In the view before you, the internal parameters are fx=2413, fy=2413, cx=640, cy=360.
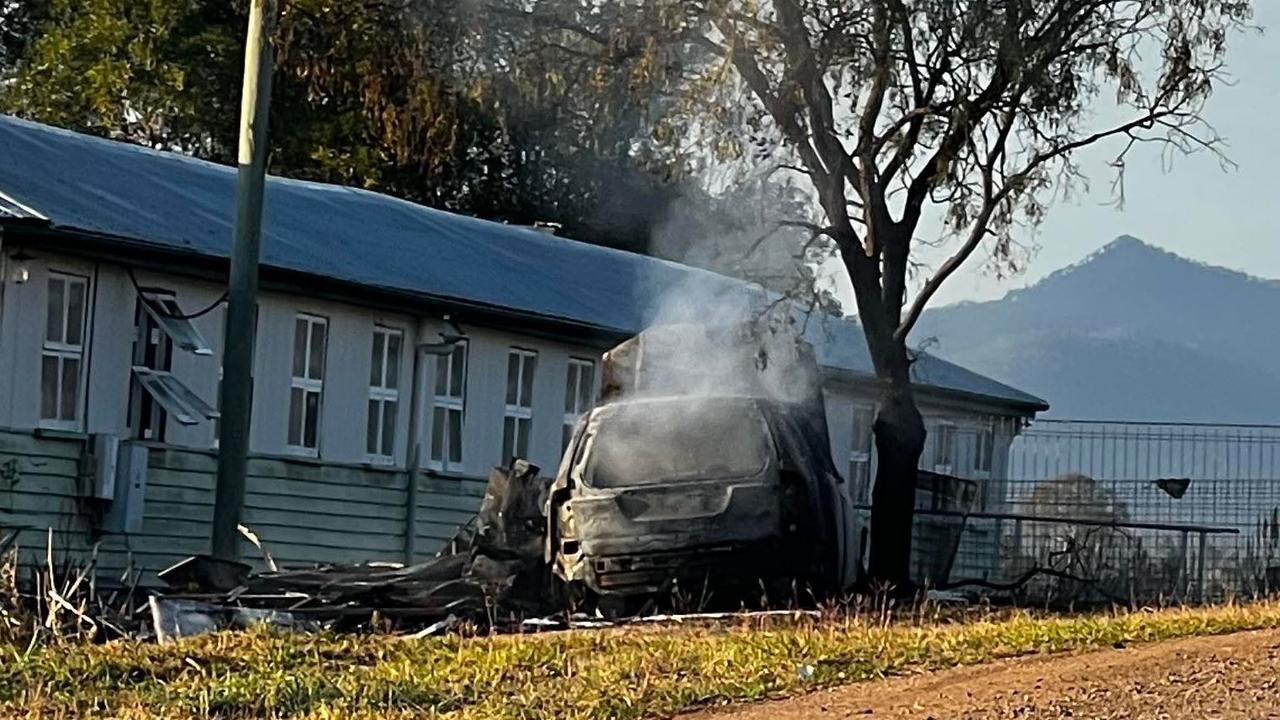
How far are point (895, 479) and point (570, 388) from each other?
8.48 metres

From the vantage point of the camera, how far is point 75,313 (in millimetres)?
22625

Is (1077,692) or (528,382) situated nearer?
(1077,692)

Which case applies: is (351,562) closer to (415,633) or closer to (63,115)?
(415,633)

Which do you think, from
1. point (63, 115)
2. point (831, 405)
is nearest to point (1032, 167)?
point (831, 405)

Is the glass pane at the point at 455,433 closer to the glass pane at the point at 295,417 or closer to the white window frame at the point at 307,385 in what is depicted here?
the white window frame at the point at 307,385

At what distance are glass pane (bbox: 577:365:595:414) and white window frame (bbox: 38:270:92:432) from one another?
8.55m

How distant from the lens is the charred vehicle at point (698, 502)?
1677cm

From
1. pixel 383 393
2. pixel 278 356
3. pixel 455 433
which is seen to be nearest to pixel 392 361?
pixel 383 393

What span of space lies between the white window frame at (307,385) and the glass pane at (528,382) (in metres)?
3.77

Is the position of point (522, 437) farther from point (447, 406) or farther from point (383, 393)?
point (383, 393)

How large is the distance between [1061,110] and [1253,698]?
34.4 feet

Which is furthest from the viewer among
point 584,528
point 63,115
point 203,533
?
point 63,115

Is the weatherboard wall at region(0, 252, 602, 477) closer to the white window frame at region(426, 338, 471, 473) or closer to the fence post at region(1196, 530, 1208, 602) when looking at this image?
the white window frame at region(426, 338, 471, 473)

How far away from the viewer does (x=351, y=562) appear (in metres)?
26.1
